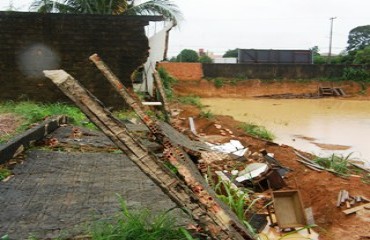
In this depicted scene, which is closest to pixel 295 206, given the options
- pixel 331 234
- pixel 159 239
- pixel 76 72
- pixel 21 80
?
pixel 331 234

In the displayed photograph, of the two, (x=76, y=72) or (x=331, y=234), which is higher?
(x=76, y=72)

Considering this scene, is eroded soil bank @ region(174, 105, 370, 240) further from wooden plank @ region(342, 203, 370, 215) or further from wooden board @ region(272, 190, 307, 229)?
wooden board @ region(272, 190, 307, 229)

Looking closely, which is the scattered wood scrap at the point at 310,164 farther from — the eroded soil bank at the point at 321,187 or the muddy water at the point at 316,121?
the muddy water at the point at 316,121

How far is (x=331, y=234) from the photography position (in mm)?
4375

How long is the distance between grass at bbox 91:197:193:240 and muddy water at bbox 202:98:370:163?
642 centimetres

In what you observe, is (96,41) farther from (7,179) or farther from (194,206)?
(194,206)

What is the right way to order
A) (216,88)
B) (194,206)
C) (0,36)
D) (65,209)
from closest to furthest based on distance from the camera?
→ (194,206) → (65,209) → (0,36) → (216,88)

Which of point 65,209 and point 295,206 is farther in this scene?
point 295,206

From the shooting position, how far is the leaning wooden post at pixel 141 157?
2.65 m

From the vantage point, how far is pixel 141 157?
2.70 metres

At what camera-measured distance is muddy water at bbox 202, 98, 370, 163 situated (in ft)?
33.2

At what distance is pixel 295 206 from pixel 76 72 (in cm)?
778

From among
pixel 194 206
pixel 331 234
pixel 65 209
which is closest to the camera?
pixel 194 206

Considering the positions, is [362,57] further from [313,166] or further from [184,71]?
[313,166]
